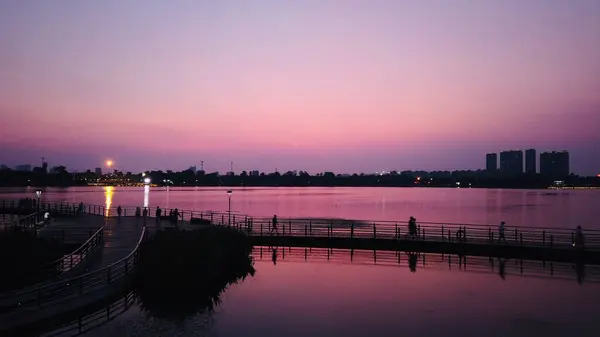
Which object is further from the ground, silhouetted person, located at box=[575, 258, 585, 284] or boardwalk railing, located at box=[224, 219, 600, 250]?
boardwalk railing, located at box=[224, 219, 600, 250]

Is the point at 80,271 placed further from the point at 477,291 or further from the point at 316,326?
the point at 477,291

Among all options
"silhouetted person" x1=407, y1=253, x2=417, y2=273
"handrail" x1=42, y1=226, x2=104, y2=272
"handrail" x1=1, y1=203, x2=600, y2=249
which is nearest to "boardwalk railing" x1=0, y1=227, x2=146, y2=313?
"handrail" x1=42, y1=226, x2=104, y2=272

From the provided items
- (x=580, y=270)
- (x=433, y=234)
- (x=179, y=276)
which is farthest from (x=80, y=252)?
(x=433, y=234)

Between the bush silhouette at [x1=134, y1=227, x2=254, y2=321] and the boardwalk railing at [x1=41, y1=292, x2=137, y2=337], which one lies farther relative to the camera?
the bush silhouette at [x1=134, y1=227, x2=254, y2=321]

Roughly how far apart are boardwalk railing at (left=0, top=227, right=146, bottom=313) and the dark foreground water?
1563 millimetres

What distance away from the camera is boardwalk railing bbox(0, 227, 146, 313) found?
52.1 feet

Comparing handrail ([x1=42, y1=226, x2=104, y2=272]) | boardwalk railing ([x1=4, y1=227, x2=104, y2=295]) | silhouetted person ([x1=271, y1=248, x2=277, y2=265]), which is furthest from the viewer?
silhouetted person ([x1=271, y1=248, x2=277, y2=265])

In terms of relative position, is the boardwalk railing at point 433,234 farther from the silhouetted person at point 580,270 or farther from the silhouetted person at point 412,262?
the silhouetted person at point 580,270

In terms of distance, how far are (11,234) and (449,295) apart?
1810 cm

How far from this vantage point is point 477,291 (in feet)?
79.6

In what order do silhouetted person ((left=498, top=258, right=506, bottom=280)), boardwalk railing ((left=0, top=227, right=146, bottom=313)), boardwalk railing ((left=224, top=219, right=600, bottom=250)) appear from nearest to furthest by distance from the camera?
1. boardwalk railing ((left=0, top=227, right=146, bottom=313))
2. silhouetted person ((left=498, top=258, right=506, bottom=280))
3. boardwalk railing ((left=224, top=219, right=600, bottom=250))

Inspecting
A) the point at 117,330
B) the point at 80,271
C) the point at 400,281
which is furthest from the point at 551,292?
the point at 80,271

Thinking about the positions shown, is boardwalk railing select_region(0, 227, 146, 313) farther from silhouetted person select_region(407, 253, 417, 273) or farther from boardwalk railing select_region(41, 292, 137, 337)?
silhouetted person select_region(407, 253, 417, 273)

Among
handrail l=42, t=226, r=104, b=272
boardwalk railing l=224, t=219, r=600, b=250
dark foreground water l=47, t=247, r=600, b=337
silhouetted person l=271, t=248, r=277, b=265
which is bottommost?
silhouetted person l=271, t=248, r=277, b=265
